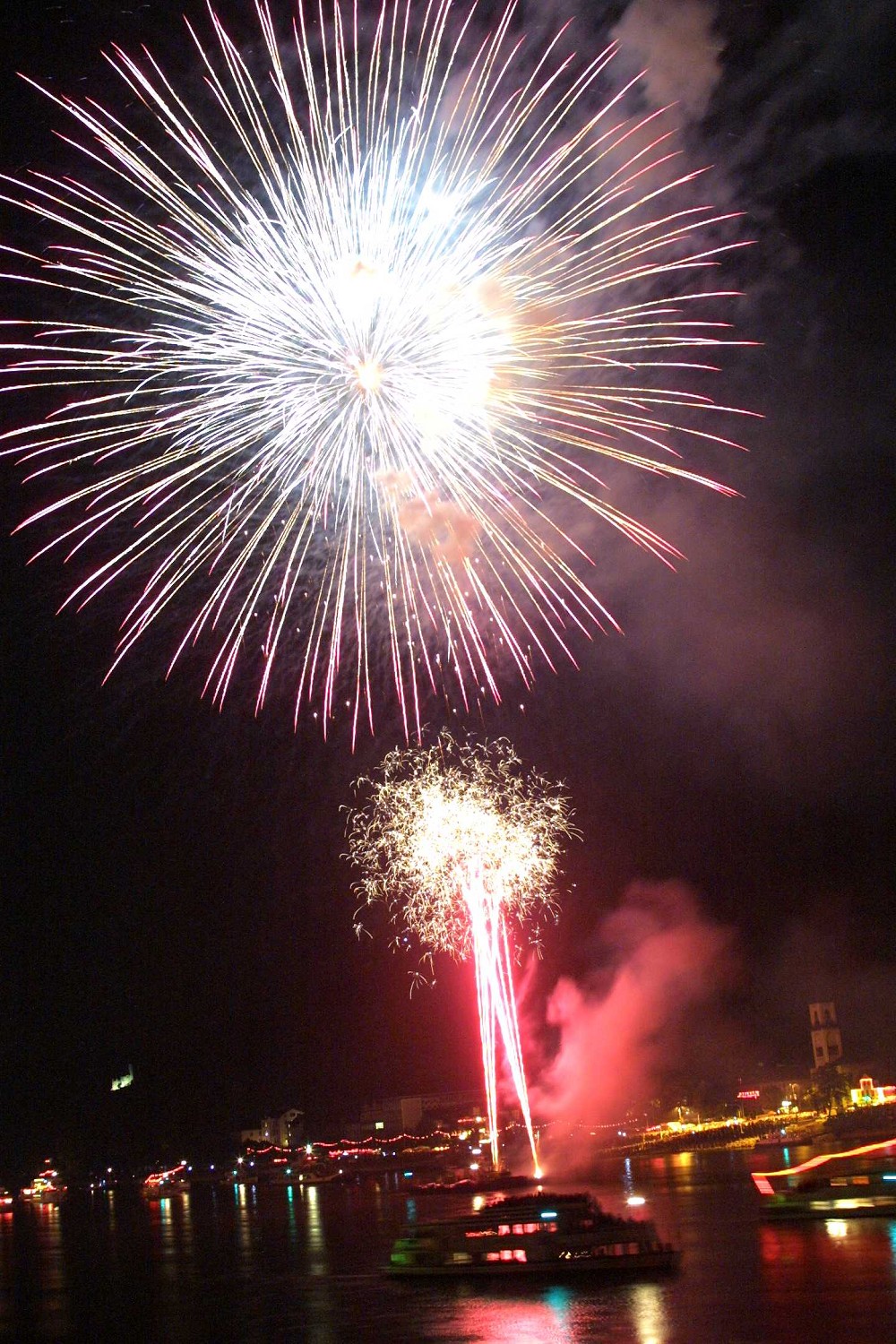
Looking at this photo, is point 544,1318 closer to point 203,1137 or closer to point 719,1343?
point 719,1343

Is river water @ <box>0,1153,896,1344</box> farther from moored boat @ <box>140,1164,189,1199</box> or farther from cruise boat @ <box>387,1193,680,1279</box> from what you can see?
moored boat @ <box>140,1164,189,1199</box>

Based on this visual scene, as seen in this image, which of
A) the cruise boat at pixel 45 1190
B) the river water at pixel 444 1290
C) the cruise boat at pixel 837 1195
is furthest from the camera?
the cruise boat at pixel 45 1190

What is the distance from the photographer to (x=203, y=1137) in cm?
10775

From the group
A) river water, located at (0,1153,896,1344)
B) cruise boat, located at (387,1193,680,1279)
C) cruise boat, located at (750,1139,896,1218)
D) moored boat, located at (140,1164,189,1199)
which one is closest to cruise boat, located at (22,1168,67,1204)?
moored boat, located at (140,1164,189,1199)

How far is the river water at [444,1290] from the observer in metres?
18.2

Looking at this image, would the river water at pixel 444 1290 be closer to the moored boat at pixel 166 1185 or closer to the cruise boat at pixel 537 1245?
the cruise boat at pixel 537 1245

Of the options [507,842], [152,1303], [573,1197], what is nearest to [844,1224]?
[573,1197]

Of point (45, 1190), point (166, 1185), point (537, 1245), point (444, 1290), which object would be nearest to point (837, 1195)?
point (537, 1245)

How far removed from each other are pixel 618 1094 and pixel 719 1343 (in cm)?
5011

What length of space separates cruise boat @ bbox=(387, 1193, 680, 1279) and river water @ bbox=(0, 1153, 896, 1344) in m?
0.72

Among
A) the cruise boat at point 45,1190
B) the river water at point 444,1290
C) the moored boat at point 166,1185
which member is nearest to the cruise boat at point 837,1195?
the river water at point 444,1290

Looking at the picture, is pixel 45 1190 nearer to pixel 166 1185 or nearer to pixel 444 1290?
pixel 166 1185

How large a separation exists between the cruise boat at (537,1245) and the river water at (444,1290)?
28.3 inches

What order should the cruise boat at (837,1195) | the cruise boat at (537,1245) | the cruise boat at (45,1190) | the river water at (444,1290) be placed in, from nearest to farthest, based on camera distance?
the river water at (444,1290) → the cruise boat at (537,1245) → the cruise boat at (837,1195) → the cruise boat at (45,1190)
